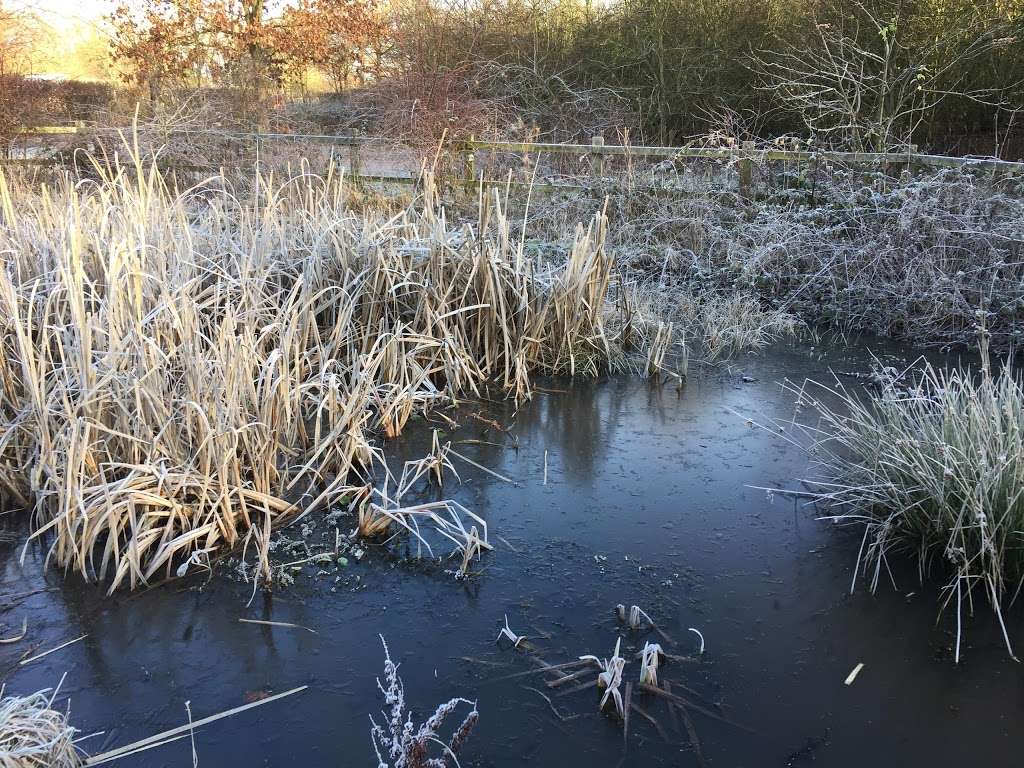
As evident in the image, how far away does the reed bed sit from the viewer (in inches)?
113

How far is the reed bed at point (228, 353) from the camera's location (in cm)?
288

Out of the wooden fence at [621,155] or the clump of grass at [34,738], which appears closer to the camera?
the clump of grass at [34,738]

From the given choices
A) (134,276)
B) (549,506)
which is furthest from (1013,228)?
(134,276)

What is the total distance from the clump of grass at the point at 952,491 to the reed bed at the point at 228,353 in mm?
1969

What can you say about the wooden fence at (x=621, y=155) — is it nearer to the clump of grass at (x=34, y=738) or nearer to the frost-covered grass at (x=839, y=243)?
the frost-covered grass at (x=839, y=243)

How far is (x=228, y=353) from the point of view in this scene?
3.17 metres

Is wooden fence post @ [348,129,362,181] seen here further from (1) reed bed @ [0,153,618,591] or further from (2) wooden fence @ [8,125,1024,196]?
(1) reed bed @ [0,153,618,591]

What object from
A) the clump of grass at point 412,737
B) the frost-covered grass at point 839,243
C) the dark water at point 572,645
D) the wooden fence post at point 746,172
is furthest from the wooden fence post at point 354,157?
the clump of grass at point 412,737

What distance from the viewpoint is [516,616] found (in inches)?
102

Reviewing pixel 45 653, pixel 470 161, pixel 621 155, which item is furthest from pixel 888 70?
pixel 45 653

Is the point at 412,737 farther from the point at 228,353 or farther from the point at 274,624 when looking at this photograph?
the point at 228,353

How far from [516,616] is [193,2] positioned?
588 inches

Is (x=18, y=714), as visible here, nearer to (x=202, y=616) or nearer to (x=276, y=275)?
(x=202, y=616)

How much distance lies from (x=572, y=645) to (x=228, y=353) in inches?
69.2
